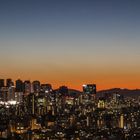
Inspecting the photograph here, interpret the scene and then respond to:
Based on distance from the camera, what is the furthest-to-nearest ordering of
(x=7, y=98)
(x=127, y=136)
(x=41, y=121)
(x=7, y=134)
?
(x=7, y=98), (x=41, y=121), (x=127, y=136), (x=7, y=134)

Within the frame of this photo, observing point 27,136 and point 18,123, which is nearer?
point 27,136

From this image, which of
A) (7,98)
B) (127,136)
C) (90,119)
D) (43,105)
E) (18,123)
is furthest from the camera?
(7,98)

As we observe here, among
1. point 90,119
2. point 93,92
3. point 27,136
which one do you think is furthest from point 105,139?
point 93,92

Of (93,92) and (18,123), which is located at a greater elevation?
(93,92)

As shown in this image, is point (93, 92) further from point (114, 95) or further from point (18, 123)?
point (18, 123)

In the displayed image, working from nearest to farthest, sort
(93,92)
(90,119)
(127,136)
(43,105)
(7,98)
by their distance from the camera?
(127,136), (90,119), (43,105), (7,98), (93,92)

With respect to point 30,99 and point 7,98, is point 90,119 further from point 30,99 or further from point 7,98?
point 7,98

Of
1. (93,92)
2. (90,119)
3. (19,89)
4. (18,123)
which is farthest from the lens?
(93,92)

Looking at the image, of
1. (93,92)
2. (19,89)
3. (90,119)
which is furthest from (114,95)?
(90,119)

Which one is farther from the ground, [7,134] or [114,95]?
[114,95]

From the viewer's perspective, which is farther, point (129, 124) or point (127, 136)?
point (129, 124)
